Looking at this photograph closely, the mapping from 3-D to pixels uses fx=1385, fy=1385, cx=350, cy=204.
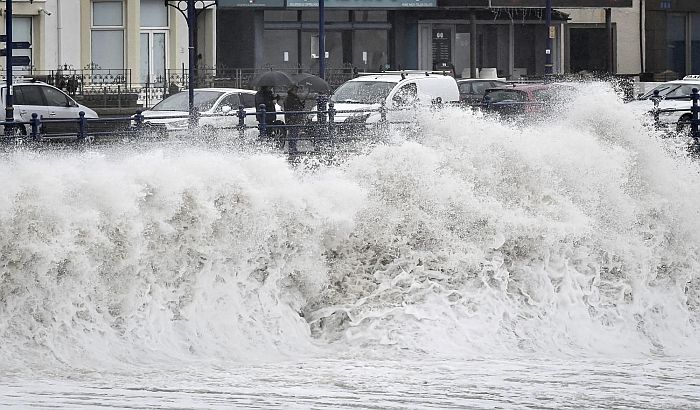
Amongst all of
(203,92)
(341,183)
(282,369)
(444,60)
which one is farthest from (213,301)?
(444,60)

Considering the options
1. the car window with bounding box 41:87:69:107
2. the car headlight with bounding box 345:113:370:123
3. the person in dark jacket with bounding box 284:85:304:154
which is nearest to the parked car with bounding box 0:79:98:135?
the car window with bounding box 41:87:69:107

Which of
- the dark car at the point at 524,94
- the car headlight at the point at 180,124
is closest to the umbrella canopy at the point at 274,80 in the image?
the car headlight at the point at 180,124

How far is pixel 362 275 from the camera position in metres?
16.3

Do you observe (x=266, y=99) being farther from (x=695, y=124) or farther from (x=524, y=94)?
(x=695, y=124)

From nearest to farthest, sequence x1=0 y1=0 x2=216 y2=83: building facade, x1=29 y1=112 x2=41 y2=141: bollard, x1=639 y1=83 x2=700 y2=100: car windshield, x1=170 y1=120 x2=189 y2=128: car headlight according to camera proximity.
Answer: x1=29 y1=112 x2=41 y2=141: bollard
x1=170 y1=120 x2=189 y2=128: car headlight
x1=639 y1=83 x2=700 y2=100: car windshield
x1=0 y1=0 x2=216 y2=83: building facade

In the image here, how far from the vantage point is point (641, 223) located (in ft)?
62.8

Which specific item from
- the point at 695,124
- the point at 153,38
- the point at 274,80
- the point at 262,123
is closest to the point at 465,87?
the point at 274,80

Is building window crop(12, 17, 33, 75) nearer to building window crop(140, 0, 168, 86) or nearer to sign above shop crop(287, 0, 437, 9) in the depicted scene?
building window crop(140, 0, 168, 86)

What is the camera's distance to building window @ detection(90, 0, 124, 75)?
4072 centimetres

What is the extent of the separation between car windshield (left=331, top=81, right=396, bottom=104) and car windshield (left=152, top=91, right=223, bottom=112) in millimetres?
2394

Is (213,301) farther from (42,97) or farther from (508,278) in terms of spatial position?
(42,97)

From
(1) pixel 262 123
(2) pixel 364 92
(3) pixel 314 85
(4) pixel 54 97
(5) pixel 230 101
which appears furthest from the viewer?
(4) pixel 54 97

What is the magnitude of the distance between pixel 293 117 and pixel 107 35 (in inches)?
780

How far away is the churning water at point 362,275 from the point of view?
41.3 ft
